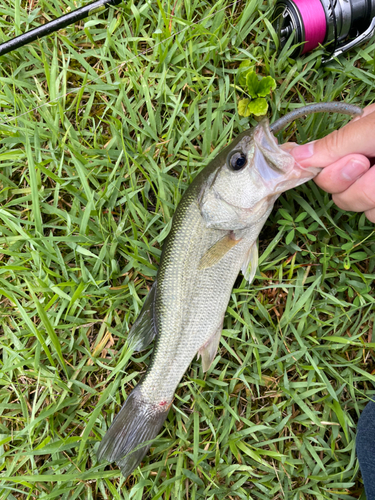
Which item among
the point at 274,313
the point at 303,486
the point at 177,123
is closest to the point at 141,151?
the point at 177,123

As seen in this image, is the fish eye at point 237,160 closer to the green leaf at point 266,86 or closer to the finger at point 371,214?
the green leaf at point 266,86

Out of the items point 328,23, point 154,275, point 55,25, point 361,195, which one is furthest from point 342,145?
point 55,25

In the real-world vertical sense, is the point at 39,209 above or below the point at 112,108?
below

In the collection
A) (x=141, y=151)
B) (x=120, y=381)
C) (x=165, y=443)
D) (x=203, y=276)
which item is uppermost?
(x=141, y=151)

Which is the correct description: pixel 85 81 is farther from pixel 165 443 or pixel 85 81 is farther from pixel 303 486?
pixel 303 486

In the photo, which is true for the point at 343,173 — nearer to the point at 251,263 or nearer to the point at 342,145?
the point at 342,145

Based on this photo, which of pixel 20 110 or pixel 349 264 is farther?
pixel 20 110
